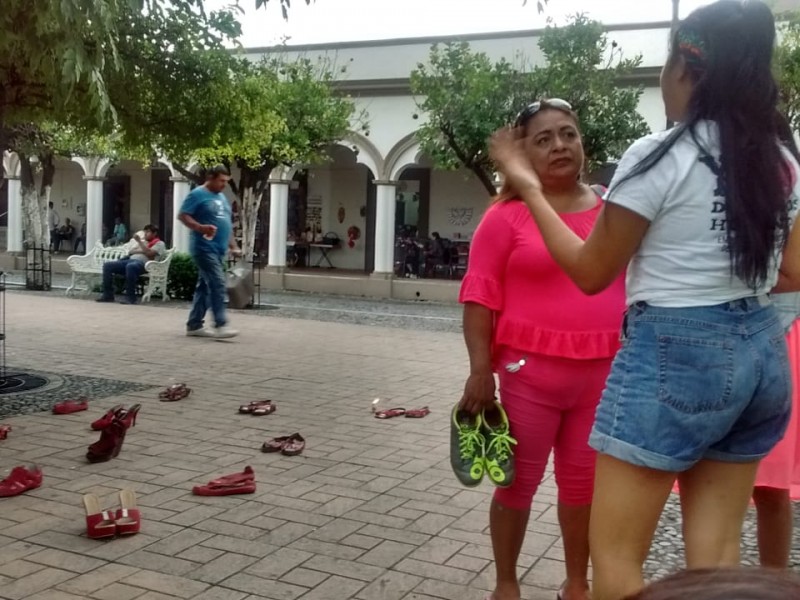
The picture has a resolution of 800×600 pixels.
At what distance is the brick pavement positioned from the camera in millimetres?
3633

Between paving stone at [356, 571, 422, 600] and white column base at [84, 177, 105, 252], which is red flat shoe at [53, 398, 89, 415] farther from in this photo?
white column base at [84, 177, 105, 252]

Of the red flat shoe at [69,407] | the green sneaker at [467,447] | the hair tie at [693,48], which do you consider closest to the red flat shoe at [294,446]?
the red flat shoe at [69,407]

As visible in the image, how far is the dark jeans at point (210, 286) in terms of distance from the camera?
10734mm

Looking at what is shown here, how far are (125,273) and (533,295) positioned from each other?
14.3 metres

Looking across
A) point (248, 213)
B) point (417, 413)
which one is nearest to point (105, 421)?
point (417, 413)

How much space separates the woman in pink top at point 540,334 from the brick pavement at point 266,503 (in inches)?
21.5

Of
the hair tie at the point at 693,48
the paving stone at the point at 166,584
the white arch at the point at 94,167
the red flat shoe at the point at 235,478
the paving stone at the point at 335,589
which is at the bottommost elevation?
the paving stone at the point at 166,584

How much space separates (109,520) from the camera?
13.4 feet

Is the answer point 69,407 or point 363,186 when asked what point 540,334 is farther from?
point 363,186

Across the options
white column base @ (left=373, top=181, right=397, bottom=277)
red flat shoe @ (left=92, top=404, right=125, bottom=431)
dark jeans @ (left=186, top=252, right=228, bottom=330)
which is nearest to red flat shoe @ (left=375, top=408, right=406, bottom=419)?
red flat shoe @ (left=92, top=404, right=125, bottom=431)

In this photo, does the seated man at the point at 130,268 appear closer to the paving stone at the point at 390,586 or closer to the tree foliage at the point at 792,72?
the tree foliage at the point at 792,72

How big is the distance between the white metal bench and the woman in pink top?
1380cm

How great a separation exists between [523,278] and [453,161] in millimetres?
14434

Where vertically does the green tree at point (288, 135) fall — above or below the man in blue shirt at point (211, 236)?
above
